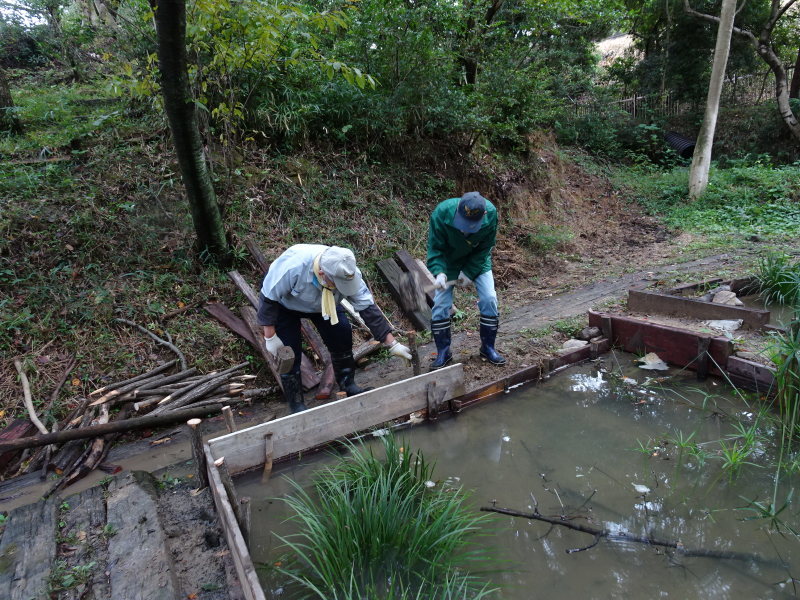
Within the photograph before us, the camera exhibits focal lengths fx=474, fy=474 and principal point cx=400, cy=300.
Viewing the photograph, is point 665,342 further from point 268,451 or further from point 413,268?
point 268,451

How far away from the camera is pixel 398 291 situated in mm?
6043

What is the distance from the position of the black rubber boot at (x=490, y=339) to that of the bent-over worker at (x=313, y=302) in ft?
3.26

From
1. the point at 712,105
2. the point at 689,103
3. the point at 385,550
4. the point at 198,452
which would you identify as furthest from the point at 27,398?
the point at 689,103

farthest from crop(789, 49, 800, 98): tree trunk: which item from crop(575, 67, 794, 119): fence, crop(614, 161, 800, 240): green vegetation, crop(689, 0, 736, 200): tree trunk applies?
crop(689, 0, 736, 200): tree trunk

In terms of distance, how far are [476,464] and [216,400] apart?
2.24 metres

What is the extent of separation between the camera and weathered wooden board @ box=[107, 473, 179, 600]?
7.68ft

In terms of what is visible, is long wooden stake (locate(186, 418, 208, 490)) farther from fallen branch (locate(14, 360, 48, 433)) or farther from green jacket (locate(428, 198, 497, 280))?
green jacket (locate(428, 198, 497, 280))

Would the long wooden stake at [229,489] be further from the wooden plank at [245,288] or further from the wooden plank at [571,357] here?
the wooden plank at [571,357]

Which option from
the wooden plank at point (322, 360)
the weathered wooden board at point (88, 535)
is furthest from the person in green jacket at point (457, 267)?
the weathered wooden board at point (88, 535)

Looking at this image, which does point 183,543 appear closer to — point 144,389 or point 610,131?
point 144,389

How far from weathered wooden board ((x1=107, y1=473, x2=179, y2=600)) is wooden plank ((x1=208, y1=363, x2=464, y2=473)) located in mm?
520

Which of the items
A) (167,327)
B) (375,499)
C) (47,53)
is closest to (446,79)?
(167,327)

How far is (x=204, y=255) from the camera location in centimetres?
541

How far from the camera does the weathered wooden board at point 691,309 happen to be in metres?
4.45
